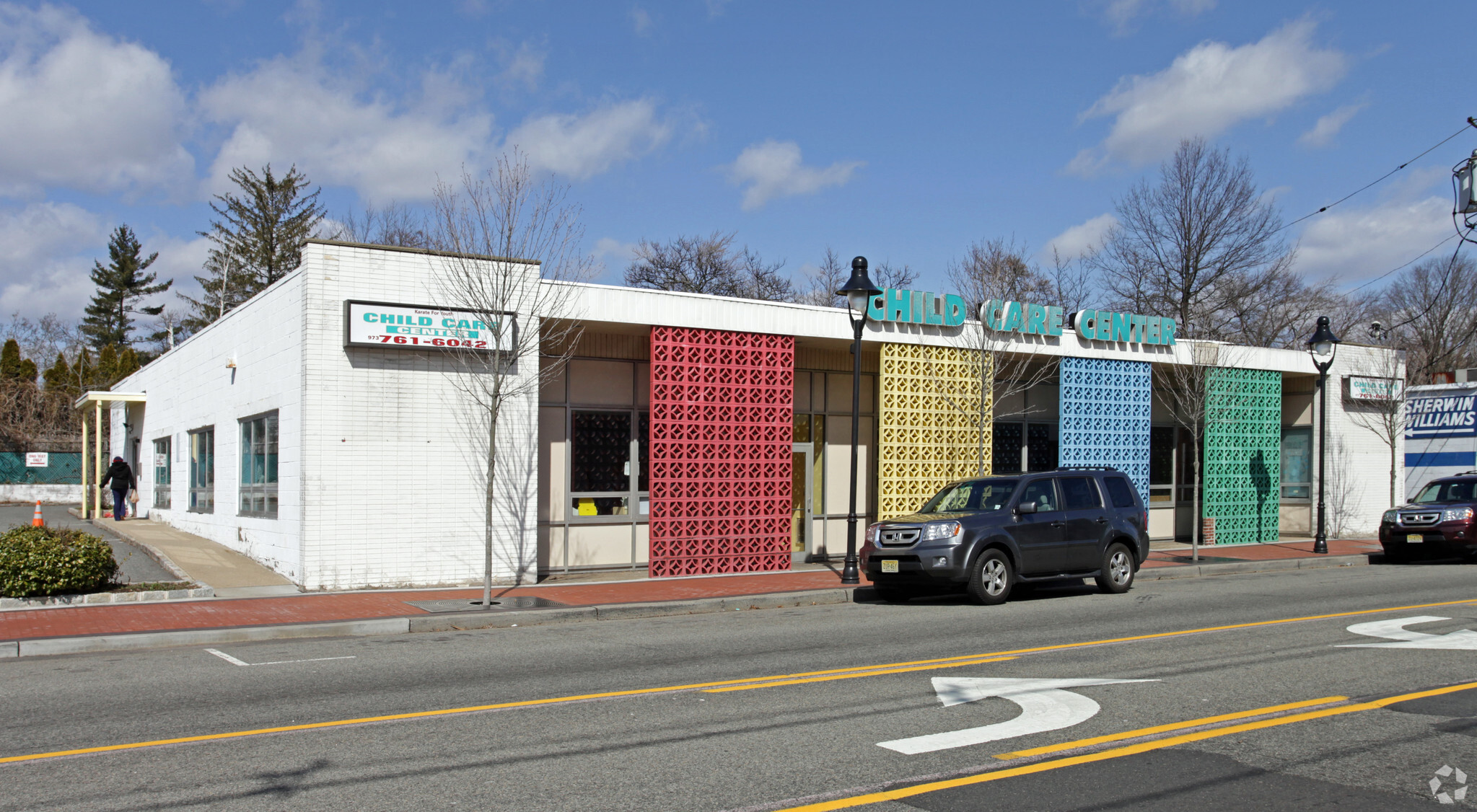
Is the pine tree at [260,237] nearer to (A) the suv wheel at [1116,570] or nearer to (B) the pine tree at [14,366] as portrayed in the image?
(B) the pine tree at [14,366]

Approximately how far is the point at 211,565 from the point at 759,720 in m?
12.8

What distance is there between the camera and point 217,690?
852 cm

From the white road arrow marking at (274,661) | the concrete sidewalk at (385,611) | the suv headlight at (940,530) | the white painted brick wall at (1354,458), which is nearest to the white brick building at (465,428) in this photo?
the concrete sidewalk at (385,611)

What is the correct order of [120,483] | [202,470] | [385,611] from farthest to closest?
[120,483]
[202,470]
[385,611]

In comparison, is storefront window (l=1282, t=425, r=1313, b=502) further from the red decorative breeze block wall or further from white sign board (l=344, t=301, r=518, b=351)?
white sign board (l=344, t=301, r=518, b=351)

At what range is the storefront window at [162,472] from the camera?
26.1 meters

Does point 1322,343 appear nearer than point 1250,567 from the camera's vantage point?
No

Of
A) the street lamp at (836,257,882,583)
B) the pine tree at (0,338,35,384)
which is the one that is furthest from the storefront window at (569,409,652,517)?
the pine tree at (0,338,35,384)

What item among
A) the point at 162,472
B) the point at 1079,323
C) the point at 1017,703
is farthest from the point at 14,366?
the point at 1017,703

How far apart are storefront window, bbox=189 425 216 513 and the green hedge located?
273 inches

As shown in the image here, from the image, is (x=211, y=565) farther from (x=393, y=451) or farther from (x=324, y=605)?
(x=324, y=605)

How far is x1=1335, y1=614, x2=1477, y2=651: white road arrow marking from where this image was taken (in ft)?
33.3

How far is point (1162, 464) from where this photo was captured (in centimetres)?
2591

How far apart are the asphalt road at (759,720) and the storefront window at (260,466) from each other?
6.11 m
